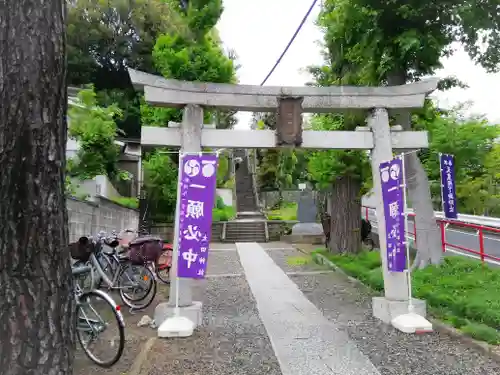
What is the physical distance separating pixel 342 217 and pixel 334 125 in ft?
8.52

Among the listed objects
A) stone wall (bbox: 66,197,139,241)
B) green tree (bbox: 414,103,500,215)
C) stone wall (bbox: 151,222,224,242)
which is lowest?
stone wall (bbox: 151,222,224,242)

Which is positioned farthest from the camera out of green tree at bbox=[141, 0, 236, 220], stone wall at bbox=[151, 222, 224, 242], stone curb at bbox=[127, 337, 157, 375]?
stone wall at bbox=[151, 222, 224, 242]

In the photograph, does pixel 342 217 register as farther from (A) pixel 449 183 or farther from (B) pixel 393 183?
(B) pixel 393 183

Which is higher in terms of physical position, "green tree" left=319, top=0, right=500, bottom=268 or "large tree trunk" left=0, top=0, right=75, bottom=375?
"green tree" left=319, top=0, right=500, bottom=268

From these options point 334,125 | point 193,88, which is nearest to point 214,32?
point 334,125

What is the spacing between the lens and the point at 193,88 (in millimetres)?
6719

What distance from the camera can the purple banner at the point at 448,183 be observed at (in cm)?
866

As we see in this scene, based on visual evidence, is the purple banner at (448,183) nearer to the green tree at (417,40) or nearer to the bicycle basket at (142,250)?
the green tree at (417,40)

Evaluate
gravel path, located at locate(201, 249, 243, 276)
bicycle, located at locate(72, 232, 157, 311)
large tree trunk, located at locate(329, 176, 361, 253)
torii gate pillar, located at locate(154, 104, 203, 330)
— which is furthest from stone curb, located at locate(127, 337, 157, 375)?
large tree trunk, located at locate(329, 176, 361, 253)

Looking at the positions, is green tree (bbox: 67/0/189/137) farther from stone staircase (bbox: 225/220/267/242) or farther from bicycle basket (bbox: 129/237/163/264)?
bicycle basket (bbox: 129/237/163/264)

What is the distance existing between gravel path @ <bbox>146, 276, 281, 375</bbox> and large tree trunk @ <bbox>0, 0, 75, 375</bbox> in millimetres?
2086

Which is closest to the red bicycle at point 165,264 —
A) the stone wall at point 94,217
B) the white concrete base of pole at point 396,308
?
the stone wall at point 94,217

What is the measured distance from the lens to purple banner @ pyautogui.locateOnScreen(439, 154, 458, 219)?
8.66 m

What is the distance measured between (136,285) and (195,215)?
6.69ft
